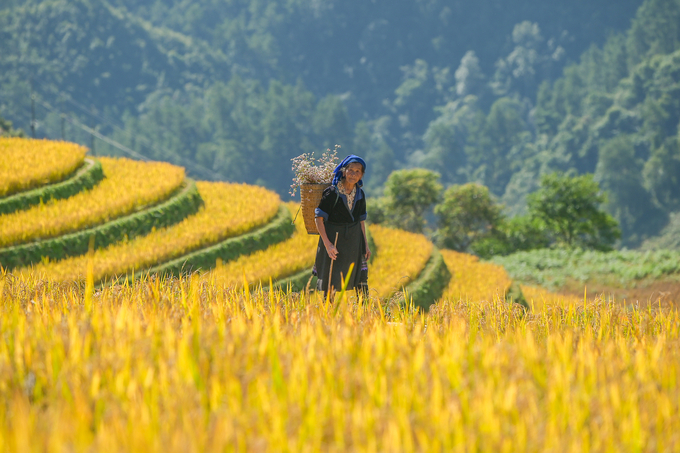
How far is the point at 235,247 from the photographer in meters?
10.2

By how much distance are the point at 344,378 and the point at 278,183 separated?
280 ft

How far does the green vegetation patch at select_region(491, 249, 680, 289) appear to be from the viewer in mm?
14703

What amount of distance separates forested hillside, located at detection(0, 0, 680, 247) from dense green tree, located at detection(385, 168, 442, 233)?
4435cm

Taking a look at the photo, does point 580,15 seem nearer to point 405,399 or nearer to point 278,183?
point 278,183

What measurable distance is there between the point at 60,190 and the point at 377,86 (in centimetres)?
10571

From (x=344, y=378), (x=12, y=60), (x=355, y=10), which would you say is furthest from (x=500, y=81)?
(x=344, y=378)

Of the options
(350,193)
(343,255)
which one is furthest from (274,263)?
(350,193)

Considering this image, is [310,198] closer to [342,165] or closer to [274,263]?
[342,165]

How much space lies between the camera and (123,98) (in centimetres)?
9619

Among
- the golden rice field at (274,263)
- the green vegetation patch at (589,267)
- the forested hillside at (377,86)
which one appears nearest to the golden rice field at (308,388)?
the golden rice field at (274,263)

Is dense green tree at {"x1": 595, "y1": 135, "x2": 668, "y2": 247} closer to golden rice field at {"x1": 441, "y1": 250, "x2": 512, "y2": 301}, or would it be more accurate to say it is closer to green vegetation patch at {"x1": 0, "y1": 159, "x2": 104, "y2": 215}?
golden rice field at {"x1": 441, "y1": 250, "x2": 512, "y2": 301}

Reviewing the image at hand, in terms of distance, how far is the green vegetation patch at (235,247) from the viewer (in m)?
9.20

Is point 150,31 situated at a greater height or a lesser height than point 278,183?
greater

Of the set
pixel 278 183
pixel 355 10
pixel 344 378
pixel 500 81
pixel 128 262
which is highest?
pixel 355 10
